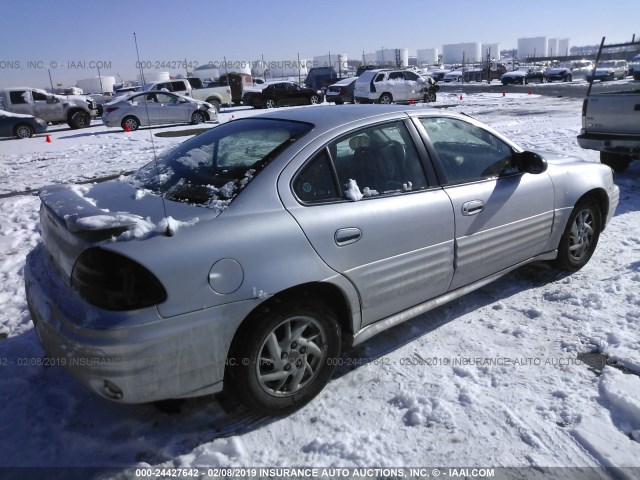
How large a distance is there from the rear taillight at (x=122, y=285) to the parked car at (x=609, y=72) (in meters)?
7.93

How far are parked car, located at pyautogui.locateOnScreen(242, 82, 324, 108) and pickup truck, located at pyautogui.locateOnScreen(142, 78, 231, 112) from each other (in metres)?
1.40

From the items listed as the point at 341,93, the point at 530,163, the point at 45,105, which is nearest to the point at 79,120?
the point at 45,105

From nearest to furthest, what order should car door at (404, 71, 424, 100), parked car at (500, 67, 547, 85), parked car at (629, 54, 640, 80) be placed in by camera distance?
1. parked car at (629, 54, 640, 80)
2. car door at (404, 71, 424, 100)
3. parked car at (500, 67, 547, 85)

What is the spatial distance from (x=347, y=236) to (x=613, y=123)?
641cm

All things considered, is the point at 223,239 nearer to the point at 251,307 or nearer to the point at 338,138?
the point at 251,307

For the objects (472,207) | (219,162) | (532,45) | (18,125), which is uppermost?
(532,45)

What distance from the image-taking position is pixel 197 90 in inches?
982

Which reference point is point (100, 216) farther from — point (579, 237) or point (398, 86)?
point (398, 86)

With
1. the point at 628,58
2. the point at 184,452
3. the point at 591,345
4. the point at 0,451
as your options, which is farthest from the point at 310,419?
the point at 628,58

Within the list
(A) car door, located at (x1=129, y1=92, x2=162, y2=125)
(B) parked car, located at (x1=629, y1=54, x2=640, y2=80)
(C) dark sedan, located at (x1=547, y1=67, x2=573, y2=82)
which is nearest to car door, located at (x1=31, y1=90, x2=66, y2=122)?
(A) car door, located at (x1=129, y1=92, x2=162, y2=125)

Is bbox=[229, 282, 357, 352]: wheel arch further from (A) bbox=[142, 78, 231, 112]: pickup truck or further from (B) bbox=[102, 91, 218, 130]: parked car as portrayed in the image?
(A) bbox=[142, 78, 231, 112]: pickup truck

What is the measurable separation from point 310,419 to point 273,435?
0.23 metres

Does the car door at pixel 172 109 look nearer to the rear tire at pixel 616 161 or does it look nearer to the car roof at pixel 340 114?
the rear tire at pixel 616 161

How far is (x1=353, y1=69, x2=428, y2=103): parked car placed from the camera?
22.6 m
